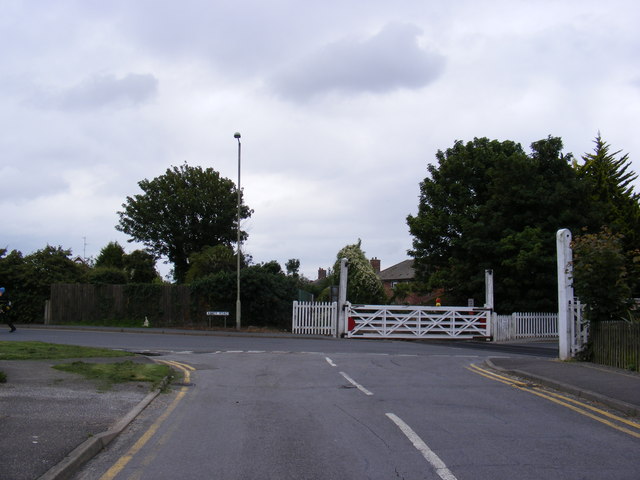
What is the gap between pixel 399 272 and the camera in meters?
76.8

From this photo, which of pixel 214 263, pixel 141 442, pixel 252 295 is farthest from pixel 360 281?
pixel 141 442

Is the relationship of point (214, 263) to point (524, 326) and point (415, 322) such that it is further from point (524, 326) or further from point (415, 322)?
point (524, 326)

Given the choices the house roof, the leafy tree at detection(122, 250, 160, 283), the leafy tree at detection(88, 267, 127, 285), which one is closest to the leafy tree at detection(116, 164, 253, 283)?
the leafy tree at detection(122, 250, 160, 283)

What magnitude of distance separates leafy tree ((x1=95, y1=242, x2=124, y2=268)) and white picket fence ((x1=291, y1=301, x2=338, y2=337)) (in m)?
36.5

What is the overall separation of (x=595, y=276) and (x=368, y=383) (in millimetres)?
7280

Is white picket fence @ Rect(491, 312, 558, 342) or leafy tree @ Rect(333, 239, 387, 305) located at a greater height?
leafy tree @ Rect(333, 239, 387, 305)

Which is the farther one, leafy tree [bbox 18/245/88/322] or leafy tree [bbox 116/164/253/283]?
leafy tree [bbox 116/164/253/283]

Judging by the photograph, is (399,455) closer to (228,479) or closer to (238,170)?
(228,479)

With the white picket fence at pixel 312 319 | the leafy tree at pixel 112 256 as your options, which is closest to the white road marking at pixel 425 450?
the white picket fence at pixel 312 319

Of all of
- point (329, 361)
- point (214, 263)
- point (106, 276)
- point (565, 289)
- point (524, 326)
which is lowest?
point (329, 361)

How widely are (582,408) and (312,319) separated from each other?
2238 cm

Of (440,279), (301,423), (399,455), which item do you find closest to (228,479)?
(399,455)

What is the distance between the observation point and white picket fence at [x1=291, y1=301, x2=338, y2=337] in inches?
1228

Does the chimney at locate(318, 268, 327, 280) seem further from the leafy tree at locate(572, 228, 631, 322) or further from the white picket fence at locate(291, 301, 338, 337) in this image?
the leafy tree at locate(572, 228, 631, 322)
